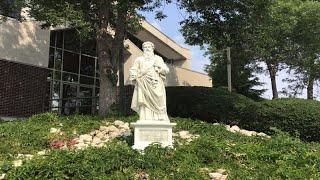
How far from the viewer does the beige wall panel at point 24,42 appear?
21906mm

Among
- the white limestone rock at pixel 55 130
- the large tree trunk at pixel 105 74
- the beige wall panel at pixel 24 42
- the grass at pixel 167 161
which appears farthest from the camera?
the beige wall panel at pixel 24 42

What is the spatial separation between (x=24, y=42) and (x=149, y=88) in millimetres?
12079

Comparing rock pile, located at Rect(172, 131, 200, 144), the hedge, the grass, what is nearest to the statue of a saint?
the grass

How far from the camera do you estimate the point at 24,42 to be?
22.9m

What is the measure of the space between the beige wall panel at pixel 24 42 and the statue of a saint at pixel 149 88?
1090 cm

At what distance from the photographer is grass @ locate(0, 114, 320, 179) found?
31.2 feet

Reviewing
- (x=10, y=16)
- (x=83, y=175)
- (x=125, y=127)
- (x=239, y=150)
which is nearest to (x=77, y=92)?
(x=10, y=16)

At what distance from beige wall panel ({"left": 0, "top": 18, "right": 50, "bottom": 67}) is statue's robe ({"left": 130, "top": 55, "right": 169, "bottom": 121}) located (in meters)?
10.9

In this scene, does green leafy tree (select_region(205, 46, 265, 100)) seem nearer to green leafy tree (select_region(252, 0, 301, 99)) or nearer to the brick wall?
green leafy tree (select_region(252, 0, 301, 99))

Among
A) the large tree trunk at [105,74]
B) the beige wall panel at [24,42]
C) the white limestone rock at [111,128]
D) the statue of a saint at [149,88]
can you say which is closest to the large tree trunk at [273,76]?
the beige wall panel at [24,42]

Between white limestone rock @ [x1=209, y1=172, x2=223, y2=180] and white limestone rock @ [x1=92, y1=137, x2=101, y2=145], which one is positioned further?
white limestone rock @ [x1=92, y1=137, x2=101, y2=145]

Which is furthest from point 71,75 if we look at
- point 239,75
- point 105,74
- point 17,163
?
point 17,163

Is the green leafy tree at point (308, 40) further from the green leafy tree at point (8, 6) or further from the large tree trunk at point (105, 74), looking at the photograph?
the green leafy tree at point (8, 6)

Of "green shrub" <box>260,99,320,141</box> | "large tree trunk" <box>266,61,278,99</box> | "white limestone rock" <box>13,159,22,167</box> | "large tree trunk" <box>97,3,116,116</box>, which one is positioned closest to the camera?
"white limestone rock" <box>13,159,22,167</box>
